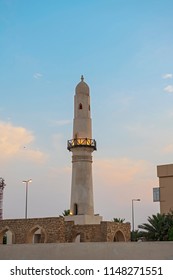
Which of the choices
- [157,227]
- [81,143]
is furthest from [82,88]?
[157,227]

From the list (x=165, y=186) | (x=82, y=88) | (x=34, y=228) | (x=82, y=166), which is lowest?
(x=34, y=228)

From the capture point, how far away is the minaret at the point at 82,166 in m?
41.7

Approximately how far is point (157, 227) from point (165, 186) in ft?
58.0

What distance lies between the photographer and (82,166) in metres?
42.2

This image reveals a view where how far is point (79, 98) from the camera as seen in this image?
144ft

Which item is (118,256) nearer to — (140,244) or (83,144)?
(140,244)

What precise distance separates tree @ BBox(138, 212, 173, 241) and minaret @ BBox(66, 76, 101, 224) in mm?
4473

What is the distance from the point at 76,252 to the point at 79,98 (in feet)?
71.0

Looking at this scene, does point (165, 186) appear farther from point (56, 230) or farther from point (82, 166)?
point (56, 230)

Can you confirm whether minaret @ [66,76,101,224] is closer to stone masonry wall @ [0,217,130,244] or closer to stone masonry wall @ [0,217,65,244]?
stone masonry wall @ [0,217,130,244]

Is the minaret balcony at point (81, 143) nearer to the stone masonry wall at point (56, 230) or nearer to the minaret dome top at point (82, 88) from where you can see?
the minaret dome top at point (82, 88)

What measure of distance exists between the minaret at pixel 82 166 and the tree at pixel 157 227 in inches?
176

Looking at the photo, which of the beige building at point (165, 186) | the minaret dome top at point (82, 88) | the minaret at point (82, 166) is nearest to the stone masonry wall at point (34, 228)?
the minaret at point (82, 166)
